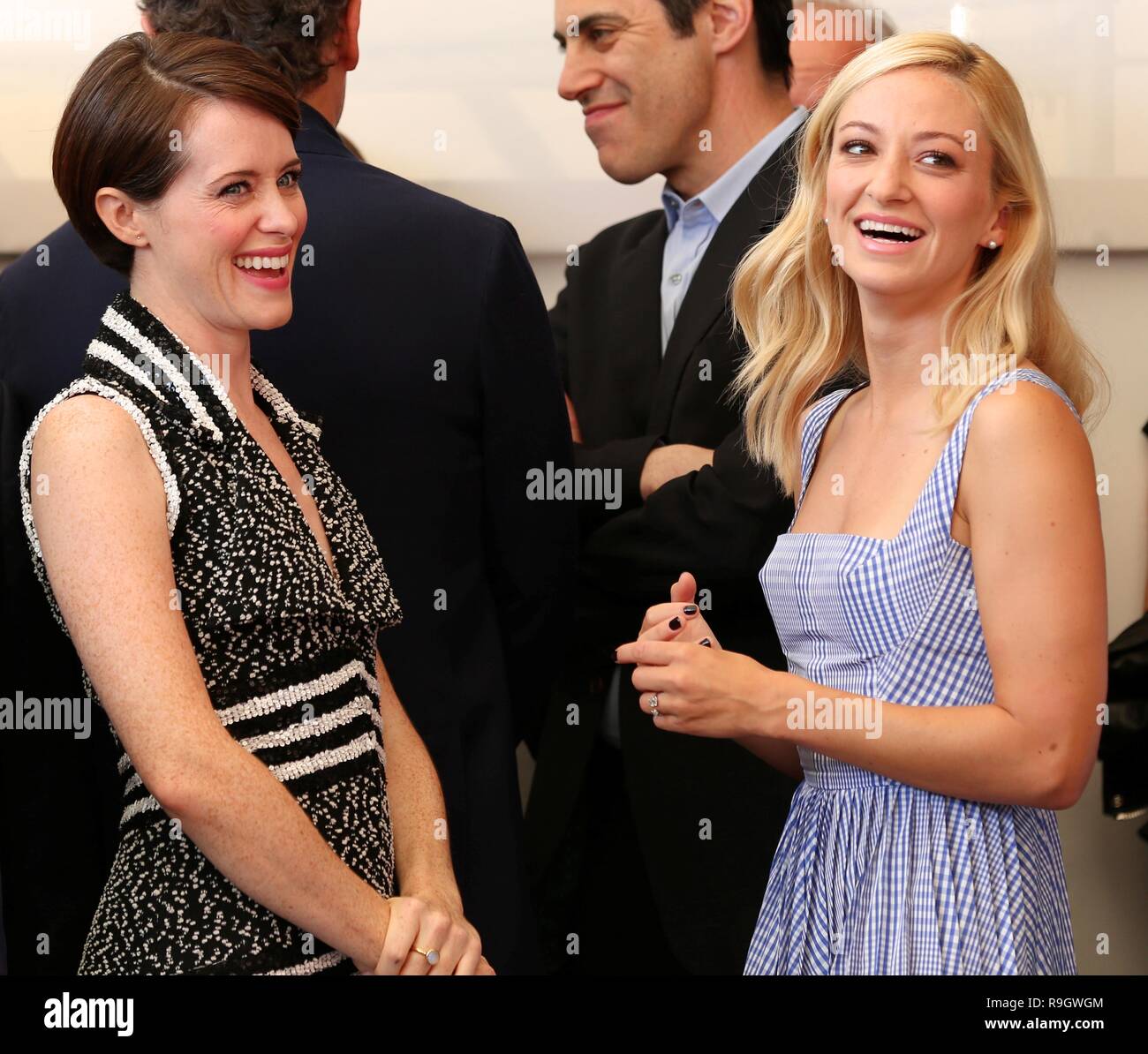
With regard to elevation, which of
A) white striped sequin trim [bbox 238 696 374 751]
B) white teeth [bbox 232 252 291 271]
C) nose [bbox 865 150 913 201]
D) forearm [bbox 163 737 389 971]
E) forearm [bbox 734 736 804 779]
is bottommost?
forearm [bbox 163 737 389 971]

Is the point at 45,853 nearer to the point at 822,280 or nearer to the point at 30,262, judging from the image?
the point at 30,262

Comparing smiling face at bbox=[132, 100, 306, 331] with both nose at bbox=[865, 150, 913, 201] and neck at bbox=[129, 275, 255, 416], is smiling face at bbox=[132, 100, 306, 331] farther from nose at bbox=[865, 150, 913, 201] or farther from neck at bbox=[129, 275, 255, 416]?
nose at bbox=[865, 150, 913, 201]

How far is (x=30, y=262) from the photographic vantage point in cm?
176

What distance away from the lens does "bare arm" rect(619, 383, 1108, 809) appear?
1.33 metres

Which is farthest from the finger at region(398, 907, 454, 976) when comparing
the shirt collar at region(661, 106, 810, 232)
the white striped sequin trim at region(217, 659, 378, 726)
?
the shirt collar at region(661, 106, 810, 232)

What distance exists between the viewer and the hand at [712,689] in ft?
4.65

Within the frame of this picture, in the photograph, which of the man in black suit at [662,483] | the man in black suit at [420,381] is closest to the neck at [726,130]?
the man in black suit at [662,483]

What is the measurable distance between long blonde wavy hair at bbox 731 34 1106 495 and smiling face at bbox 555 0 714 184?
63cm

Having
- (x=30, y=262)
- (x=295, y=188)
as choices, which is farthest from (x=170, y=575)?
Result: (x=30, y=262)

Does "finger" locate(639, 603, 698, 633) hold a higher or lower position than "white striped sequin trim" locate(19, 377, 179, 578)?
lower

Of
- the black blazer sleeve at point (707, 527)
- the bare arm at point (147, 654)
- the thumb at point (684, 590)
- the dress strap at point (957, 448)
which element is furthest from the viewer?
the black blazer sleeve at point (707, 527)

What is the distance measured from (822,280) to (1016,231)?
0.77 feet

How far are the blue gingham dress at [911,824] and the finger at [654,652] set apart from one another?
0.16 metres

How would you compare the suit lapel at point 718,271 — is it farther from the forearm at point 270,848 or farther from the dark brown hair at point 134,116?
the forearm at point 270,848
